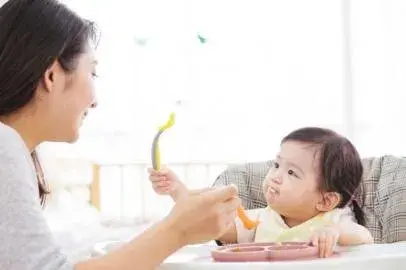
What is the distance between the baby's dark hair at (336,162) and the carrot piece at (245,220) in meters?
0.19

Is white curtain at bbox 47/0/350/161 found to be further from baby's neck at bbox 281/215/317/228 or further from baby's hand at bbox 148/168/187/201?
baby's hand at bbox 148/168/187/201

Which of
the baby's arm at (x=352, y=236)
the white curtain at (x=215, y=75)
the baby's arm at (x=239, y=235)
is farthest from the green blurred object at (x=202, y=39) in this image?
the baby's arm at (x=352, y=236)

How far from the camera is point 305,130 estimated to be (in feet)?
5.19

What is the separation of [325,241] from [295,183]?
17.0 inches

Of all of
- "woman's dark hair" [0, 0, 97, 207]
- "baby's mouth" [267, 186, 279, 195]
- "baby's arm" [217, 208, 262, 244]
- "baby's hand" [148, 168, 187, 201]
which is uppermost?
"woman's dark hair" [0, 0, 97, 207]

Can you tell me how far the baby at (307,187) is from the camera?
4.97 ft

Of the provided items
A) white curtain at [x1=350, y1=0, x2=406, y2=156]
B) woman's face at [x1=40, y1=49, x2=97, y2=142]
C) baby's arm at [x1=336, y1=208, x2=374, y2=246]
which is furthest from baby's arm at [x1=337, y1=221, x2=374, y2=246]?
white curtain at [x1=350, y1=0, x2=406, y2=156]

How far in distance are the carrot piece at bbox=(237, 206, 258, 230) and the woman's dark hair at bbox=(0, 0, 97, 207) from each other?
0.40 metres

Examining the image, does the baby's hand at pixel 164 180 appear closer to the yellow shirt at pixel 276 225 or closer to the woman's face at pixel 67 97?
the woman's face at pixel 67 97

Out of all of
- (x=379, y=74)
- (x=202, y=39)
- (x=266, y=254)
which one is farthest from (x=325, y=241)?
(x=202, y=39)

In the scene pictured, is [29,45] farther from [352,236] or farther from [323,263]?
[352,236]

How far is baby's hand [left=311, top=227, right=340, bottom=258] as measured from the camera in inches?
42.1

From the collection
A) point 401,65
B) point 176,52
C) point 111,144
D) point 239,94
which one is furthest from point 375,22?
point 111,144

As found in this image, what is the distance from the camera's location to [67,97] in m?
1.16
